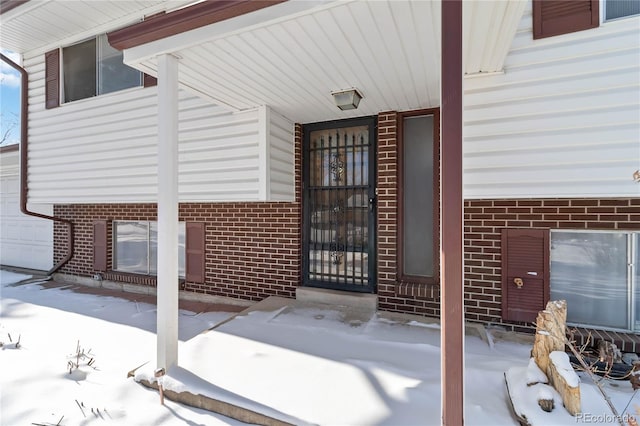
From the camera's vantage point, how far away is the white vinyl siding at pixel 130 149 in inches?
148

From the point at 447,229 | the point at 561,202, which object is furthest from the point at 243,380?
the point at 561,202

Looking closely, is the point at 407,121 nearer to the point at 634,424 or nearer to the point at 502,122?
the point at 502,122

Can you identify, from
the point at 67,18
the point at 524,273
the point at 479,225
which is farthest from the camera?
the point at 67,18

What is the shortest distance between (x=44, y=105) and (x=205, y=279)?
14.2 feet

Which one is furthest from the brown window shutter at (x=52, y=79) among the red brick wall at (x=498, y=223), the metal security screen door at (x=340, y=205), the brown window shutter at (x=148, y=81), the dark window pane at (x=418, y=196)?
the red brick wall at (x=498, y=223)

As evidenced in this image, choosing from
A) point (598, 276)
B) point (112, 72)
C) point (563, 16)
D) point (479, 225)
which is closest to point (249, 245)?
point (479, 225)

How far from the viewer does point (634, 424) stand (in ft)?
5.04

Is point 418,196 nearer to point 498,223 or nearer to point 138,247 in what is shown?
point 498,223

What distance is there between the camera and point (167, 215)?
8.14 ft

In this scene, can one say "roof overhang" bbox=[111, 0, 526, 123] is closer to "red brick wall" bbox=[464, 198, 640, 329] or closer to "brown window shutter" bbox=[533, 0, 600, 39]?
"brown window shutter" bbox=[533, 0, 600, 39]

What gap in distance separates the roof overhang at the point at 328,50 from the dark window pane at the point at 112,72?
254cm

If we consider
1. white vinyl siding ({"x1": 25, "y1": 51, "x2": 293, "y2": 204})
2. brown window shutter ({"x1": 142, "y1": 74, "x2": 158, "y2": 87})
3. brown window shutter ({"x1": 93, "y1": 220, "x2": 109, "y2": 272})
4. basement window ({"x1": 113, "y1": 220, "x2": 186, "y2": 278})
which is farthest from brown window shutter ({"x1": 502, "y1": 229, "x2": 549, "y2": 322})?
brown window shutter ({"x1": 93, "y1": 220, "x2": 109, "y2": 272})

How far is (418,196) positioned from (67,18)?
590cm

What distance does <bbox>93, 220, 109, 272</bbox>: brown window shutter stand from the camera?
18.7 feet
